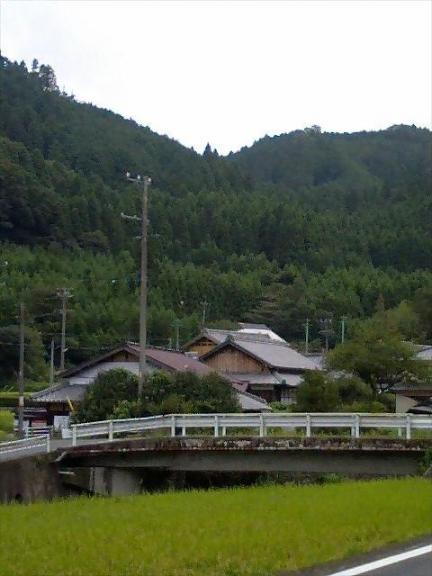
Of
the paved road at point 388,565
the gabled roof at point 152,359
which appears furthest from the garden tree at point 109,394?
the paved road at point 388,565

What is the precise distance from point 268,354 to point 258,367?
2.20 metres

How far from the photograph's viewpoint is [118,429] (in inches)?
1091

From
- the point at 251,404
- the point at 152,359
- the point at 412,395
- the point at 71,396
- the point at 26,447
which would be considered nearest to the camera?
the point at 26,447

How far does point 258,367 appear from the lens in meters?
54.8

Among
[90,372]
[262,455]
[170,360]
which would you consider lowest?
[262,455]

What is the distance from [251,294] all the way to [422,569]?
9921cm

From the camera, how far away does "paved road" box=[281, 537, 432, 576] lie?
10.7 m

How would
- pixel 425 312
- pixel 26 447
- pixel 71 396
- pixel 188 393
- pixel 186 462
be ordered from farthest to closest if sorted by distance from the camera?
pixel 425 312
pixel 71 396
pixel 188 393
pixel 26 447
pixel 186 462

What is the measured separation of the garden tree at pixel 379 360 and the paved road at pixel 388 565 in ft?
107

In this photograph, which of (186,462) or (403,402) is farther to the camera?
(403,402)

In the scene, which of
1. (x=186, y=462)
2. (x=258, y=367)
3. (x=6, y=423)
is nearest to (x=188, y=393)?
(x=186, y=462)

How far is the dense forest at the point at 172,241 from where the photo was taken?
88750 millimetres

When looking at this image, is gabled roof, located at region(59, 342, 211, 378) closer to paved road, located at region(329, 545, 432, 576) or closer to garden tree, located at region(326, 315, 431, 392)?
garden tree, located at region(326, 315, 431, 392)

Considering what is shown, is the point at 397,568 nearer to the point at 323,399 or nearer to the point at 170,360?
the point at 323,399
